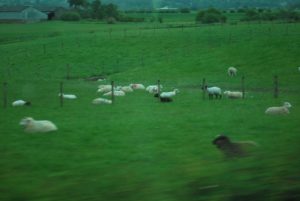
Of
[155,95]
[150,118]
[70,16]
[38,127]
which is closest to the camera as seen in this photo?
[38,127]

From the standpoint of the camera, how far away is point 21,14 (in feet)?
95.9

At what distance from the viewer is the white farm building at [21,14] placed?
2803cm

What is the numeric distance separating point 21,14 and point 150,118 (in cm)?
1126

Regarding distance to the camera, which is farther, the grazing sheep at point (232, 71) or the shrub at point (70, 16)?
the grazing sheep at point (232, 71)

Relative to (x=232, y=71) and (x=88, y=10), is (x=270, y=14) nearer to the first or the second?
(x=232, y=71)

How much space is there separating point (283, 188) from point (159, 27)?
57.0 metres

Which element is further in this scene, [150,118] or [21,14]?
[21,14]

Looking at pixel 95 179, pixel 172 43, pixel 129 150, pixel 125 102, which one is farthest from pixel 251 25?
pixel 95 179

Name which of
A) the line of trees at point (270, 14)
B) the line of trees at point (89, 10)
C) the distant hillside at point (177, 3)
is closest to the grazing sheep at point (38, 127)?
the distant hillside at point (177, 3)

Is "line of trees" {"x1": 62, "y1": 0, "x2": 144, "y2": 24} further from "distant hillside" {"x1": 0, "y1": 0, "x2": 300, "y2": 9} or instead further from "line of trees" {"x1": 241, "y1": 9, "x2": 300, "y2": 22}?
"line of trees" {"x1": 241, "y1": 9, "x2": 300, "y2": 22}

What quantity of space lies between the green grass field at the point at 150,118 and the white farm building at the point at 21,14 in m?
1.94

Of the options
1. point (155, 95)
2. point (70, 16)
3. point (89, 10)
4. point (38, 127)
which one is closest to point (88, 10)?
point (89, 10)

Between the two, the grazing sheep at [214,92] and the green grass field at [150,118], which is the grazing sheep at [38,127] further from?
the grazing sheep at [214,92]

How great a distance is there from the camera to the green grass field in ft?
16.4
